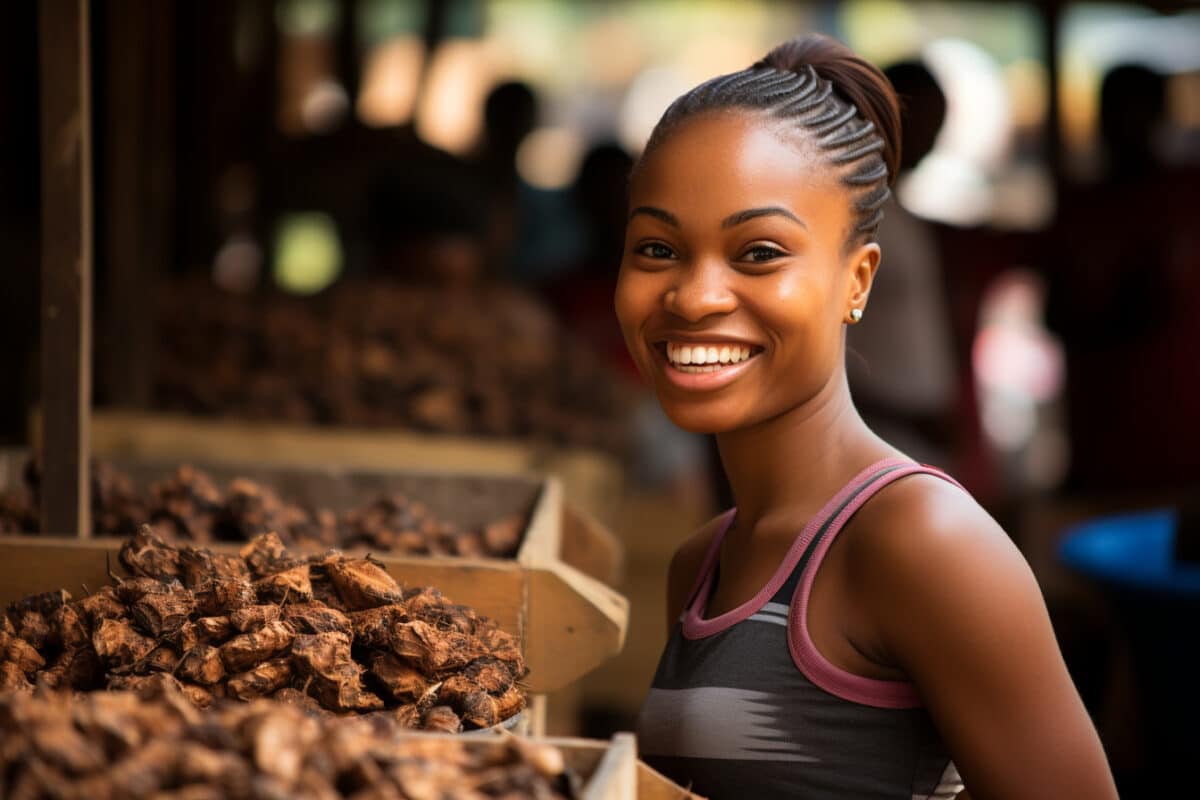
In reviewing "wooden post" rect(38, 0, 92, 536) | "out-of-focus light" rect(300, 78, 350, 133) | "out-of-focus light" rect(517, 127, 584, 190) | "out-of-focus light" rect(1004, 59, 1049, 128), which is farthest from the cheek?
"out-of-focus light" rect(1004, 59, 1049, 128)

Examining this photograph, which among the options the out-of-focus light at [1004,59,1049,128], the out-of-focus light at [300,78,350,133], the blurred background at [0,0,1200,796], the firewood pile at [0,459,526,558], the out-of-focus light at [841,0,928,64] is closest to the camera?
the firewood pile at [0,459,526,558]

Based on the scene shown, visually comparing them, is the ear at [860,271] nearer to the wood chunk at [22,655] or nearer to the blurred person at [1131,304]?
the wood chunk at [22,655]

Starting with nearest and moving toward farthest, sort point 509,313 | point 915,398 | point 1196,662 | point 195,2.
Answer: point 1196,662
point 915,398
point 509,313
point 195,2

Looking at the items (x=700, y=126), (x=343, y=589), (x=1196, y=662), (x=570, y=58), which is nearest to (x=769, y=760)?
(x=343, y=589)

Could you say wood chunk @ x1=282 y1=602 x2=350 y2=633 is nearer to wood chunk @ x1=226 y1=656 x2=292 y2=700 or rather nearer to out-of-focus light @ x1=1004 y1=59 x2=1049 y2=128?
wood chunk @ x1=226 y1=656 x2=292 y2=700

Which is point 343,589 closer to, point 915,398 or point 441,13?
point 915,398

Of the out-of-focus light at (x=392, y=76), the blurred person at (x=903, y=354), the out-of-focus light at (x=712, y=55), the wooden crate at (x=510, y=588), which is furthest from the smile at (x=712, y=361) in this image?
the out-of-focus light at (x=712, y=55)

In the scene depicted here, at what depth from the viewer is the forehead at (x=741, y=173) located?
5.08 ft

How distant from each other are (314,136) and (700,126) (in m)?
5.93

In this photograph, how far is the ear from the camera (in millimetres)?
1611

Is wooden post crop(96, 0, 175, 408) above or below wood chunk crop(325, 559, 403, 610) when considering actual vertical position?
above

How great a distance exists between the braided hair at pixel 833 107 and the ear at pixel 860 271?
0.6 inches

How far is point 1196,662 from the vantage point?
3131 millimetres

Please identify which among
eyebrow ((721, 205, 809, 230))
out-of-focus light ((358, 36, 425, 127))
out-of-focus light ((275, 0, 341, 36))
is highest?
out-of-focus light ((275, 0, 341, 36))
